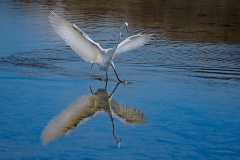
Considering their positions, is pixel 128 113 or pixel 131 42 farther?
pixel 131 42

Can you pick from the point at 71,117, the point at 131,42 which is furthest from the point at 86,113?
the point at 131,42

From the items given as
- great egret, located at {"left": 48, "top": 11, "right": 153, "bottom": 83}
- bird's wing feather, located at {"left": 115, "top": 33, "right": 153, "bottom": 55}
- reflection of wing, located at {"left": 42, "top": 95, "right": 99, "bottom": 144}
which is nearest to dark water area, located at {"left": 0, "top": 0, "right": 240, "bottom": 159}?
reflection of wing, located at {"left": 42, "top": 95, "right": 99, "bottom": 144}

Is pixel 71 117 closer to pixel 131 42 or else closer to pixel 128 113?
pixel 128 113

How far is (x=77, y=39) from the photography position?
1077 centimetres

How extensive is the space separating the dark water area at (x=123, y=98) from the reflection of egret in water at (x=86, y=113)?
16 millimetres

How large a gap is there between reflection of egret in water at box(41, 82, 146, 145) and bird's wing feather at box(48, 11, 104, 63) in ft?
3.19

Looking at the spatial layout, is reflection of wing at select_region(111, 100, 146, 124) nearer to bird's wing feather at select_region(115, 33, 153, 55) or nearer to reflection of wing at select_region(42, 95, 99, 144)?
reflection of wing at select_region(42, 95, 99, 144)

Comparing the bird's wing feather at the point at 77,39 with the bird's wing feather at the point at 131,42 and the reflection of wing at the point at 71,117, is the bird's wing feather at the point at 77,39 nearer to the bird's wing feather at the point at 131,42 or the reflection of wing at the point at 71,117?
the bird's wing feather at the point at 131,42

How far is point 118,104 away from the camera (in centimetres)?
962

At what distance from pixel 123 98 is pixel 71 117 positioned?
164 cm

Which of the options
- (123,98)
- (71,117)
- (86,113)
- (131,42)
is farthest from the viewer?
(131,42)

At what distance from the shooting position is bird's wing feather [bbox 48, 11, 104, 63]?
10.6 meters

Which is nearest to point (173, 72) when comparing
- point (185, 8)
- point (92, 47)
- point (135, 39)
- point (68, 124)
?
point (135, 39)

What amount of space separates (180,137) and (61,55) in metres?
6.13
